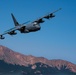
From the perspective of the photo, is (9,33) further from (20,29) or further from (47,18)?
(47,18)

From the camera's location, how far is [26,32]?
4141 inches

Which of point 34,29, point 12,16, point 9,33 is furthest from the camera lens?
point 12,16

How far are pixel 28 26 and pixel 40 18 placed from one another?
266 inches

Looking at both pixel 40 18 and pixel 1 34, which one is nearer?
pixel 40 18

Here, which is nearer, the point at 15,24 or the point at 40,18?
the point at 40,18

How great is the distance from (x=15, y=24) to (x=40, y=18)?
19.5 m

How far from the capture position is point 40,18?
358 feet

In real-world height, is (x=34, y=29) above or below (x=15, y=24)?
below

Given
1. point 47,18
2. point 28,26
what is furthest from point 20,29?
point 47,18

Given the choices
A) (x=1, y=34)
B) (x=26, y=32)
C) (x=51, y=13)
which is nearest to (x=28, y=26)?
(x=26, y=32)

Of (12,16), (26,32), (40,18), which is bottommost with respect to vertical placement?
(26,32)

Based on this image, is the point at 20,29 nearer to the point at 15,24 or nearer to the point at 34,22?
the point at 34,22

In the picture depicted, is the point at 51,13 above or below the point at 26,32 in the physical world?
above

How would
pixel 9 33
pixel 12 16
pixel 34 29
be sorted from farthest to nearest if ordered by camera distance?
pixel 12 16 → pixel 9 33 → pixel 34 29
